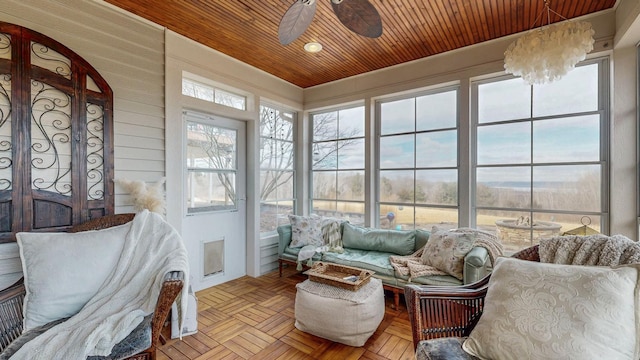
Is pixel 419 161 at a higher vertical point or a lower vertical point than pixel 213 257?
higher

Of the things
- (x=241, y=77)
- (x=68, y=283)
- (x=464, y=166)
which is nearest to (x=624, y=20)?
(x=464, y=166)

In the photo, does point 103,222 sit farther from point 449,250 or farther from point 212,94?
point 449,250

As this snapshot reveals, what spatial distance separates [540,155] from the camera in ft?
8.54

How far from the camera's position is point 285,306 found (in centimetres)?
263

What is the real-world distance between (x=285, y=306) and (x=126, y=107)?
7.70 feet

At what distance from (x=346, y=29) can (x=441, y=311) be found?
96.4 inches

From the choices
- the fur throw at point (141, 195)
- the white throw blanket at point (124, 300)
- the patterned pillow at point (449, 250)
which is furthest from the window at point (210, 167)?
the patterned pillow at point (449, 250)

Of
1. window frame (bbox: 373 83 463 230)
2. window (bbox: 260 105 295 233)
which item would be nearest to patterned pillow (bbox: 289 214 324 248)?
window (bbox: 260 105 295 233)

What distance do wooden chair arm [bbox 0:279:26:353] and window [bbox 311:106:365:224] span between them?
10.2ft

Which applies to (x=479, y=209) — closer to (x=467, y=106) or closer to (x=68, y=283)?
(x=467, y=106)

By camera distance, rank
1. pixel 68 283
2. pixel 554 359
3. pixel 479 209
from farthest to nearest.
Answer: pixel 479 209 < pixel 68 283 < pixel 554 359

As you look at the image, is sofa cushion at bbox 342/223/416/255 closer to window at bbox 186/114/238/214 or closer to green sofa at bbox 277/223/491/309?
green sofa at bbox 277/223/491/309

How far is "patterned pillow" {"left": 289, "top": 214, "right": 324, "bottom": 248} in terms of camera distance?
332 cm

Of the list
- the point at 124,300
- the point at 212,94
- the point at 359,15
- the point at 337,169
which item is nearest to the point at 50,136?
the point at 124,300
